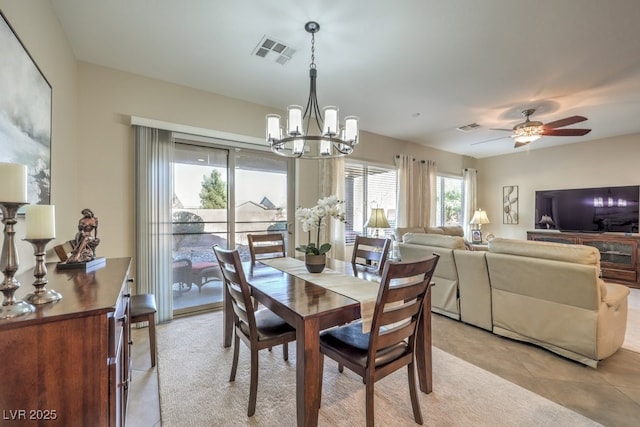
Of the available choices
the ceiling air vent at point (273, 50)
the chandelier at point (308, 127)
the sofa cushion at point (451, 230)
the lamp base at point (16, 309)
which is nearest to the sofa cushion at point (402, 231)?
the sofa cushion at point (451, 230)

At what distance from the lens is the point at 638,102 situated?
357 centimetres

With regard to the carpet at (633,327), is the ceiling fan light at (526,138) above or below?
above

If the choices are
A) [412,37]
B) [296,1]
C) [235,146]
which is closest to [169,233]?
[235,146]

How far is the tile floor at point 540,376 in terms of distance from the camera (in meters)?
1.78

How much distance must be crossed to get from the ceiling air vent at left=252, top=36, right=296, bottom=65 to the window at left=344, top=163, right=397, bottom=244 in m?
2.52

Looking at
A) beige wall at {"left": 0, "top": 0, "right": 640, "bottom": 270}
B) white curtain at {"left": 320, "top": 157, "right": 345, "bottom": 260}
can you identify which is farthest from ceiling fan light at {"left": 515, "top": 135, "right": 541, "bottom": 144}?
white curtain at {"left": 320, "top": 157, "right": 345, "bottom": 260}

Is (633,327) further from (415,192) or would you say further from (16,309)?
(16,309)

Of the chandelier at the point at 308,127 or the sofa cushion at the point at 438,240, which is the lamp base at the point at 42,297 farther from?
the sofa cushion at the point at 438,240

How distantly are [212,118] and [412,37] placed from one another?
2335mm

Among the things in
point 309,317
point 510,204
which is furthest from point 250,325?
point 510,204

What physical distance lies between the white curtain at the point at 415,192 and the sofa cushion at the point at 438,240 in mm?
1867

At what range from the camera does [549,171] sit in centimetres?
596

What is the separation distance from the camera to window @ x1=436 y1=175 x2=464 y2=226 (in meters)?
6.64

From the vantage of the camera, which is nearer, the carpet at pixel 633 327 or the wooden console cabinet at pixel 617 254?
the carpet at pixel 633 327
